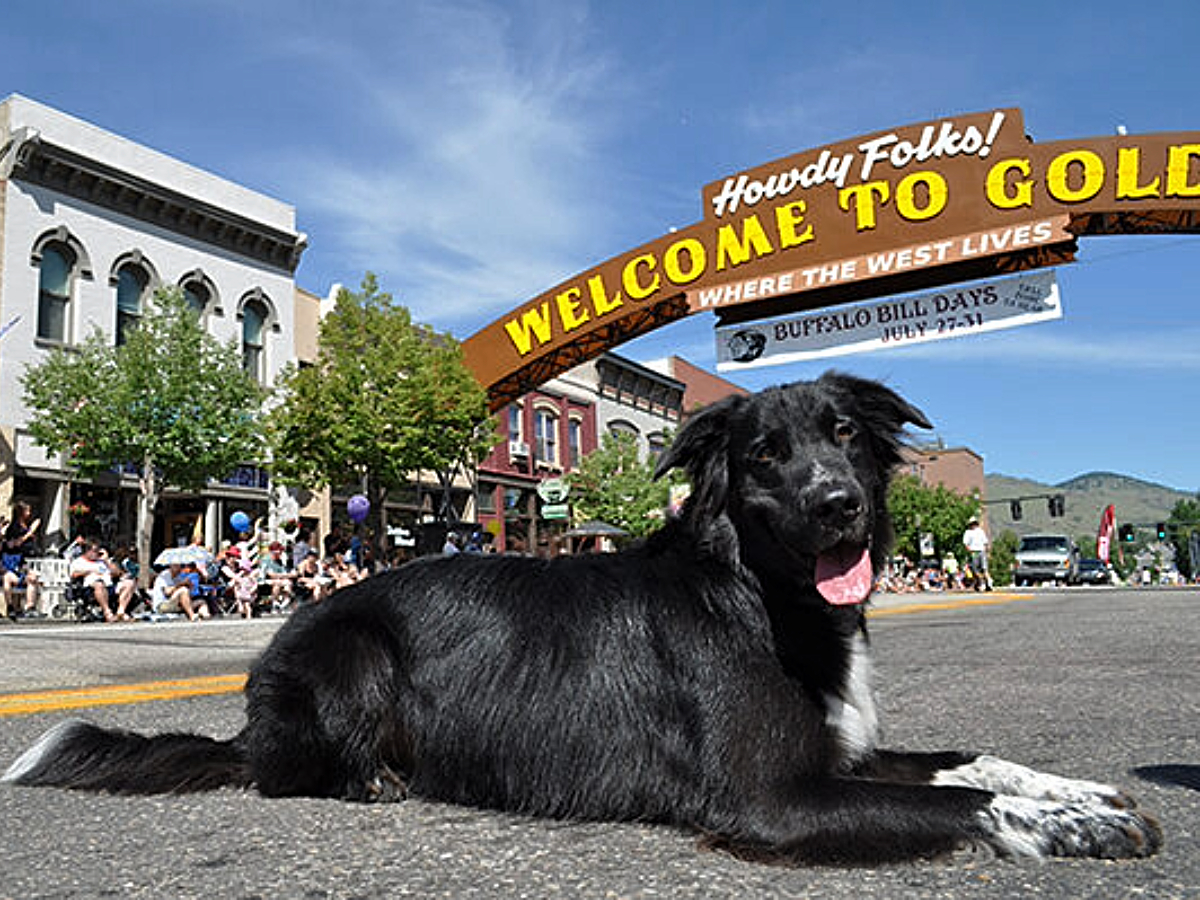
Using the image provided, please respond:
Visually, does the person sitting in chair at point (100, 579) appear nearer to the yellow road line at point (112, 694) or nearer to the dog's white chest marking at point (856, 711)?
→ the yellow road line at point (112, 694)

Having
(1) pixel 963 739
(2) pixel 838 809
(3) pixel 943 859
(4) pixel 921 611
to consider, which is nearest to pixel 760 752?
(2) pixel 838 809

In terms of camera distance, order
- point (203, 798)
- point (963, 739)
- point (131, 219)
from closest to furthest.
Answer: point (203, 798) < point (963, 739) < point (131, 219)

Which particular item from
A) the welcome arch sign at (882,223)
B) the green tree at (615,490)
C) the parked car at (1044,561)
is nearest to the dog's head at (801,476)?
the welcome arch sign at (882,223)

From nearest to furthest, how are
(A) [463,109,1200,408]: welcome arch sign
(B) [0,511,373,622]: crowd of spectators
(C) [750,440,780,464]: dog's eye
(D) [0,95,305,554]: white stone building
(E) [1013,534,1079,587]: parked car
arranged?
(C) [750,440,780,464]: dog's eye
(B) [0,511,373,622]: crowd of spectators
(A) [463,109,1200,408]: welcome arch sign
(D) [0,95,305,554]: white stone building
(E) [1013,534,1079,587]: parked car

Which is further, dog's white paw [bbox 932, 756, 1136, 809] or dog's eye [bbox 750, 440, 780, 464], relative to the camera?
dog's eye [bbox 750, 440, 780, 464]

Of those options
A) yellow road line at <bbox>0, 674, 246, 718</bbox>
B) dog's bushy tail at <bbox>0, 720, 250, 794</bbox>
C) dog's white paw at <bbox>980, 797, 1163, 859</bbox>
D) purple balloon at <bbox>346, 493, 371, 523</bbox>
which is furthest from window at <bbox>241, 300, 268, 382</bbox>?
dog's white paw at <bbox>980, 797, 1163, 859</bbox>

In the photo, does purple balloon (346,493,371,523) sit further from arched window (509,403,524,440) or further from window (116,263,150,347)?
arched window (509,403,524,440)

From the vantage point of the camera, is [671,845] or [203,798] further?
[203,798]

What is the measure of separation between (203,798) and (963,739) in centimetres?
299

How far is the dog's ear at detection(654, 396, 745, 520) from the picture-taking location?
306 cm

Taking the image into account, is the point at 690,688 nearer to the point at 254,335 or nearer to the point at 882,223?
the point at 882,223

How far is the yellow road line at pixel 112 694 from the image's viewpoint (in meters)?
5.61

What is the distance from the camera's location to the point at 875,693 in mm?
2992

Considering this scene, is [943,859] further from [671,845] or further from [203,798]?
[203,798]
